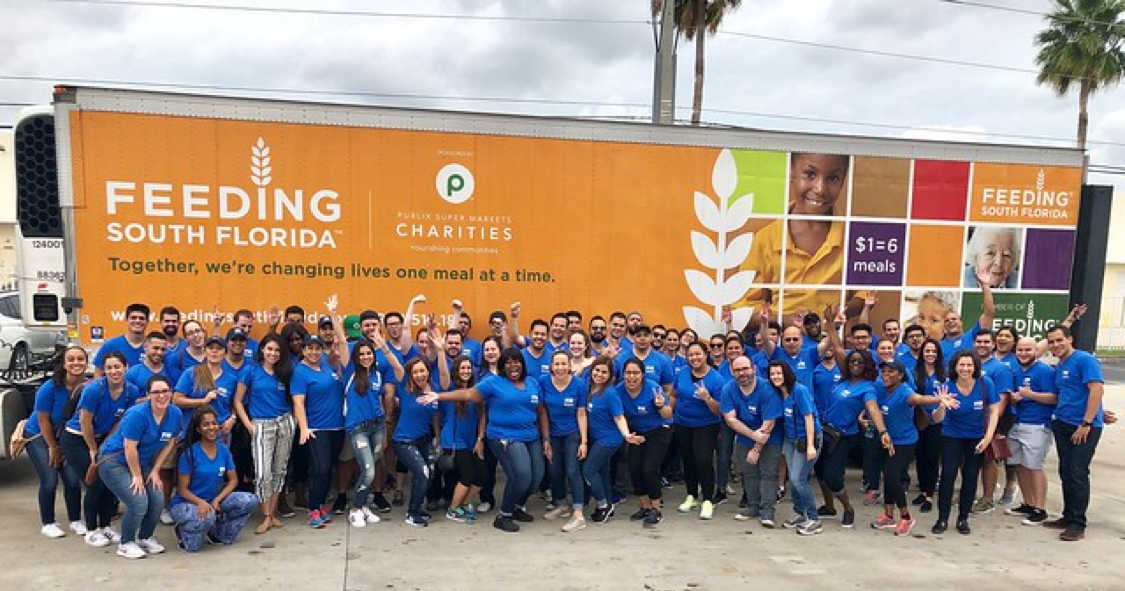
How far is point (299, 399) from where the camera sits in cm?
536

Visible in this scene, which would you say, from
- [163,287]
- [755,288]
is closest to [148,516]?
[163,287]

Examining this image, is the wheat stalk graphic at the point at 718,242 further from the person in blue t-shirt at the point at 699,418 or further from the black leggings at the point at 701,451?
the black leggings at the point at 701,451

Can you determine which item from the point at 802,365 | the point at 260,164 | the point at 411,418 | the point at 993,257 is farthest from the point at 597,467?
the point at 993,257

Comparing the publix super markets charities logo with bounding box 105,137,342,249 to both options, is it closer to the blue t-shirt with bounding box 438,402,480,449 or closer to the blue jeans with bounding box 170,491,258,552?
the blue t-shirt with bounding box 438,402,480,449

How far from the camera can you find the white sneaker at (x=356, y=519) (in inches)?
216

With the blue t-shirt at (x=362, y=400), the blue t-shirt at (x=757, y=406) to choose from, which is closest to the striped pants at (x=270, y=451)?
the blue t-shirt at (x=362, y=400)

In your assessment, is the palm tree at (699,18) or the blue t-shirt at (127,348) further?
the palm tree at (699,18)

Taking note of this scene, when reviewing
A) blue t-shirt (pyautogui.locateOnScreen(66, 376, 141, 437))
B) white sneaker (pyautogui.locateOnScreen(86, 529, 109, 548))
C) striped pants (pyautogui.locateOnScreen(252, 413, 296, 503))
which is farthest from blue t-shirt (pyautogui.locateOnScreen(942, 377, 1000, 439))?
white sneaker (pyautogui.locateOnScreen(86, 529, 109, 548))

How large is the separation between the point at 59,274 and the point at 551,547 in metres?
5.26

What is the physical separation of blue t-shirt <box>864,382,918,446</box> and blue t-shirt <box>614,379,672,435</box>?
1784mm

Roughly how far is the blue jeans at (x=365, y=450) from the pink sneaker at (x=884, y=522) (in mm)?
4439

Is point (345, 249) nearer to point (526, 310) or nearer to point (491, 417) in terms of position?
point (526, 310)

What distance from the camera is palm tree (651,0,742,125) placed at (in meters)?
20.4

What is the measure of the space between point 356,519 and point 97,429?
207cm
